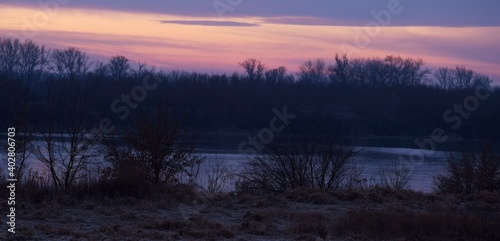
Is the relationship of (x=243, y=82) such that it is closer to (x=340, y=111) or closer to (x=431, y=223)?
(x=340, y=111)

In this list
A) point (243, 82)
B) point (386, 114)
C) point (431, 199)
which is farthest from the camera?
point (243, 82)

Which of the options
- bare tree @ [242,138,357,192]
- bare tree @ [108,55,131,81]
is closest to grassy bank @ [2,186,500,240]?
bare tree @ [242,138,357,192]

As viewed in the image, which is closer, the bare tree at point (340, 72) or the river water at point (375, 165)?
the river water at point (375, 165)

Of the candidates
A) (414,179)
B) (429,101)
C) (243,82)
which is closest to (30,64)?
(243,82)

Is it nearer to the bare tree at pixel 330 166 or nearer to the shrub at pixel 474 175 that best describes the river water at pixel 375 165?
the bare tree at pixel 330 166

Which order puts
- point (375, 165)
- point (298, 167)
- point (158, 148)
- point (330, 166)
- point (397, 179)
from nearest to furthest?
point (158, 148), point (298, 167), point (330, 166), point (397, 179), point (375, 165)

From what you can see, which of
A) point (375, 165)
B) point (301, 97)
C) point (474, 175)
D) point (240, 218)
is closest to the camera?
point (240, 218)

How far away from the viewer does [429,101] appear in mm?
84562

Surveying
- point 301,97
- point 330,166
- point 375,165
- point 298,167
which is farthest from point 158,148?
point 301,97

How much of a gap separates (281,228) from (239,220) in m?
1.01

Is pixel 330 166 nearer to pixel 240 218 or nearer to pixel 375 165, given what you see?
pixel 240 218

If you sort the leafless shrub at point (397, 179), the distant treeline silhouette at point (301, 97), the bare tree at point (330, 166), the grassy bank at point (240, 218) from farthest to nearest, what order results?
the distant treeline silhouette at point (301, 97), the leafless shrub at point (397, 179), the bare tree at point (330, 166), the grassy bank at point (240, 218)

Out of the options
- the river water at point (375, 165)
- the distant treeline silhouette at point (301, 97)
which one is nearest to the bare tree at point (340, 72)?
the distant treeline silhouette at point (301, 97)

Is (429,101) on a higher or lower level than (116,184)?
higher
